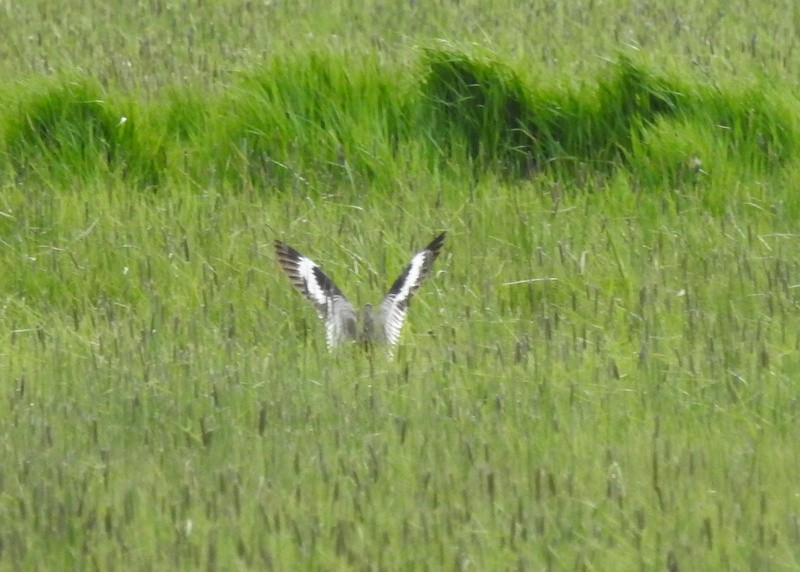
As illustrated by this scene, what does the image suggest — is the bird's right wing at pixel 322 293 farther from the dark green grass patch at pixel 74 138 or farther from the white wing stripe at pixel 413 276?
the dark green grass patch at pixel 74 138

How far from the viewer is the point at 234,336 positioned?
192 inches

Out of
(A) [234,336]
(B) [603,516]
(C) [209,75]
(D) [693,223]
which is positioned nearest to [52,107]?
(C) [209,75]

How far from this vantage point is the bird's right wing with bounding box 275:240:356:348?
15.6 ft

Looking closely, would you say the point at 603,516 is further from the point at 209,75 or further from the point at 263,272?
the point at 209,75

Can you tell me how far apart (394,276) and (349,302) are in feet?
2.18

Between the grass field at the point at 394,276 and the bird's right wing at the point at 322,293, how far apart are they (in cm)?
10

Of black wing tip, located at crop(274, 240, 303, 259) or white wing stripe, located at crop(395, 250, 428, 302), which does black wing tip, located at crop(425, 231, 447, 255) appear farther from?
black wing tip, located at crop(274, 240, 303, 259)

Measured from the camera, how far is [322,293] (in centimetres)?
497

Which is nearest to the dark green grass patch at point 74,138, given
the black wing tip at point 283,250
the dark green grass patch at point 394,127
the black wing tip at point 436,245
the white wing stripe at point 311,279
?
the dark green grass patch at point 394,127

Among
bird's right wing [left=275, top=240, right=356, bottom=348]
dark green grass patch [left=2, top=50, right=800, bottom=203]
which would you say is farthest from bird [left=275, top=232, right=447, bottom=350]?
dark green grass patch [left=2, top=50, right=800, bottom=203]

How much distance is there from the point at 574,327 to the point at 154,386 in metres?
1.33

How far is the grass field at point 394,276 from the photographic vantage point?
3369 millimetres

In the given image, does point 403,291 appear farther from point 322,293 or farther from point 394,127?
point 394,127

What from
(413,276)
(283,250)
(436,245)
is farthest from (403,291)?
(283,250)
